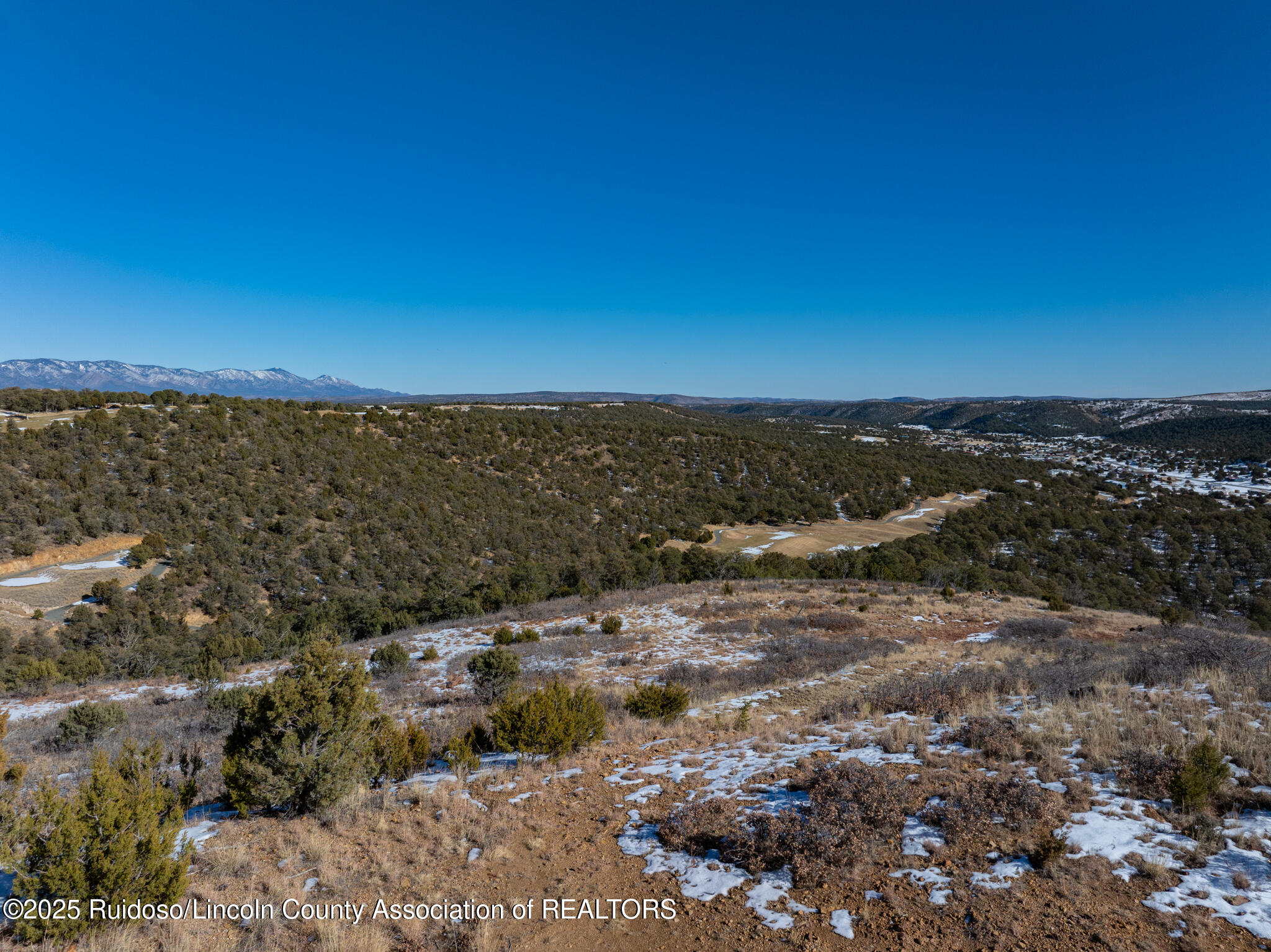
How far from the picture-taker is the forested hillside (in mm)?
21078

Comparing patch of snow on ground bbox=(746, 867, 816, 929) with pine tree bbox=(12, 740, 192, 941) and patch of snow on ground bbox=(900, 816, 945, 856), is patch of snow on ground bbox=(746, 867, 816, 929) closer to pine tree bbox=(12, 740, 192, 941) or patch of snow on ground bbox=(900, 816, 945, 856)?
patch of snow on ground bbox=(900, 816, 945, 856)

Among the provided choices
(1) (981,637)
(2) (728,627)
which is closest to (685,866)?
(2) (728,627)

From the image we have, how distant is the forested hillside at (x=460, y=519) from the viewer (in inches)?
830

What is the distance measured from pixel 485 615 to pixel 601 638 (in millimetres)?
7395

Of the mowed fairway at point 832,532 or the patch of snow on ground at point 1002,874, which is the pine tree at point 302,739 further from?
the mowed fairway at point 832,532

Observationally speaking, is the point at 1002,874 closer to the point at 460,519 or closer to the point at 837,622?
the point at 837,622

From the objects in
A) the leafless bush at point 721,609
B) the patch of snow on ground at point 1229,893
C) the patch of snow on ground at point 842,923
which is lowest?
the leafless bush at point 721,609

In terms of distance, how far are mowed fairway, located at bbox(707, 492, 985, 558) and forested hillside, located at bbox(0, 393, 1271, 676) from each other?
1.46 m

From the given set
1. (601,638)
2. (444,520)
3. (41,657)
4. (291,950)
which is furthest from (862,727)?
(444,520)

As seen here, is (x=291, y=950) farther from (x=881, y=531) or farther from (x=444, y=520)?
(x=881, y=531)

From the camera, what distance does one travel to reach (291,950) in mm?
3896

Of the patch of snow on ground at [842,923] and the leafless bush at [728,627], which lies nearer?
the patch of snow on ground at [842,923]

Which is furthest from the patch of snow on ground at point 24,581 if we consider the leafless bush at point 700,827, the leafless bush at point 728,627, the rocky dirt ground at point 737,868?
the leafless bush at point 700,827

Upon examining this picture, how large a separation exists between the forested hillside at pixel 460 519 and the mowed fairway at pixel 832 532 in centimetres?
146
